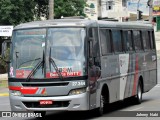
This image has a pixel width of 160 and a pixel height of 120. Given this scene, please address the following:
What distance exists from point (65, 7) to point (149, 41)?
24497 mm

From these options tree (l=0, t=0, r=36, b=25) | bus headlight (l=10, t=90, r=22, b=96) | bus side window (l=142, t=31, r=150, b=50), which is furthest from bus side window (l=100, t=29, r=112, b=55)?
tree (l=0, t=0, r=36, b=25)

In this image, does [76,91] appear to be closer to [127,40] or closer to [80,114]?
[80,114]

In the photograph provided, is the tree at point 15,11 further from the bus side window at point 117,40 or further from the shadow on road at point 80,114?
the bus side window at point 117,40

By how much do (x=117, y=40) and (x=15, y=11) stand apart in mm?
23850

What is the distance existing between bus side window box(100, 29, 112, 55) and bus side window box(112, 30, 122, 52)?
1.54ft

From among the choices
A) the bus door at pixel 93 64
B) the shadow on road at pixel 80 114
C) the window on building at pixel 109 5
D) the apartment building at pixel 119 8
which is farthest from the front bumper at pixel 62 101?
the window on building at pixel 109 5

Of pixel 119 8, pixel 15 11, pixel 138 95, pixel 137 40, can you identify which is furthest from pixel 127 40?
pixel 119 8

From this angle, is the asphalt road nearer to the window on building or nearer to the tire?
the tire

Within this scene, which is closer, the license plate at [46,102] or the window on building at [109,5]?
the license plate at [46,102]

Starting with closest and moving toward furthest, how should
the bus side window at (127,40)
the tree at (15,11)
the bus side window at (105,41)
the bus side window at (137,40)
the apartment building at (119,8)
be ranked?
the bus side window at (105,41), the bus side window at (127,40), the bus side window at (137,40), the tree at (15,11), the apartment building at (119,8)

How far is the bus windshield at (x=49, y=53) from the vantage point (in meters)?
13.3

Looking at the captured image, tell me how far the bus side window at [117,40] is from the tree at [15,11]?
22625 millimetres

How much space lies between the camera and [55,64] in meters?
13.4

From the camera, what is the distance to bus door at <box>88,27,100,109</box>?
1361cm
